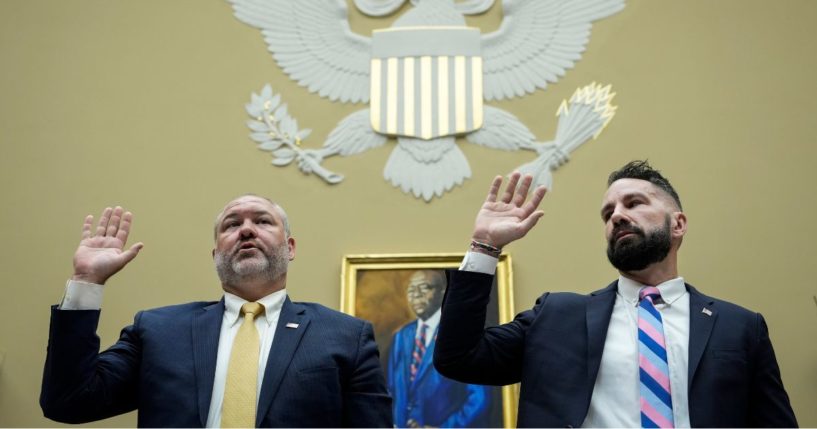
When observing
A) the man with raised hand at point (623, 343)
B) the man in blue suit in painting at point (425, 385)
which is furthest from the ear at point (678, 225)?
the man in blue suit in painting at point (425, 385)

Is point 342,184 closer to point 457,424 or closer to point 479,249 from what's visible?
point 457,424

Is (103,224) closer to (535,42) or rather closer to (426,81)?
(426,81)

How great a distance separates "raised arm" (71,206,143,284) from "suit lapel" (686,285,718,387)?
5.78 ft

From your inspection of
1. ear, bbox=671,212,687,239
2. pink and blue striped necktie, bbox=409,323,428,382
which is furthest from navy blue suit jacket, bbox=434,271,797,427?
pink and blue striped necktie, bbox=409,323,428,382

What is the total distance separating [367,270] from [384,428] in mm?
2230

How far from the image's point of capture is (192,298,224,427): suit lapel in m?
2.86

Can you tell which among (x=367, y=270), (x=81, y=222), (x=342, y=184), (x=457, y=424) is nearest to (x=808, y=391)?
(x=457, y=424)

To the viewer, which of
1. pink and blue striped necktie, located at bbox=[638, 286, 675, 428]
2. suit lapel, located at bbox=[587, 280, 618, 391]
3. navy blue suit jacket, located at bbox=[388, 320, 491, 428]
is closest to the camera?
pink and blue striped necktie, located at bbox=[638, 286, 675, 428]

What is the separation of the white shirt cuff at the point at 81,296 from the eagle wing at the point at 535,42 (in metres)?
3.22

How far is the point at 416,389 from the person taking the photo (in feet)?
16.3

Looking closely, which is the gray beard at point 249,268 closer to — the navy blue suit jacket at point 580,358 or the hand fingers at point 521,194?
the navy blue suit jacket at point 580,358

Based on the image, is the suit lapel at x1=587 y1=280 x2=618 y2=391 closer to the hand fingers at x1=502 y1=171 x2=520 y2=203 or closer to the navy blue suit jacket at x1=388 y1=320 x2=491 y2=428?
the hand fingers at x1=502 y1=171 x2=520 y2=203

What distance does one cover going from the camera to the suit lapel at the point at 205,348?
2.86m

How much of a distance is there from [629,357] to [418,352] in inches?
87.6
